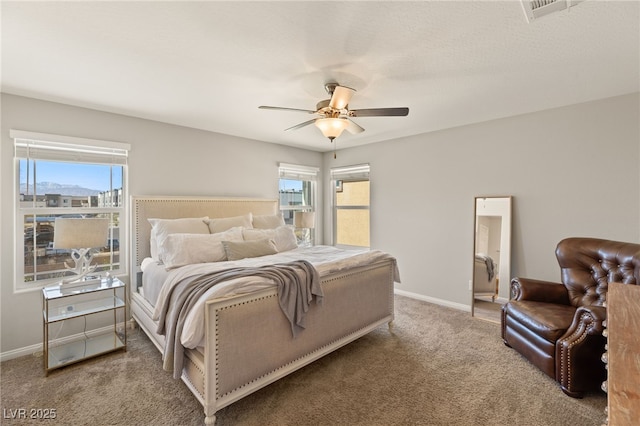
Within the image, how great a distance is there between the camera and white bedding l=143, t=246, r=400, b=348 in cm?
173

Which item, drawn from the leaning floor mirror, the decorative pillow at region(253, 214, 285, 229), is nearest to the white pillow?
the decorative pillow at region(253, 214, 285, 229)

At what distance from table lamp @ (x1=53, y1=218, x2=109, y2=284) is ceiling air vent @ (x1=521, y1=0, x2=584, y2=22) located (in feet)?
11.6

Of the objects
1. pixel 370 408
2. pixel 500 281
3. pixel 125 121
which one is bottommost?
pixel 370 408

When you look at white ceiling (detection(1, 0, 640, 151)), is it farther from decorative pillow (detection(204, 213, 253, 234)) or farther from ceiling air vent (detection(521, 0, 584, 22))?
decorative pillow (detection(204, 213, 253, 234))

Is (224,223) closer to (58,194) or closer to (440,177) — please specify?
(58,194)

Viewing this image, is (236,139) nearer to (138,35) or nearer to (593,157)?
(138,35)

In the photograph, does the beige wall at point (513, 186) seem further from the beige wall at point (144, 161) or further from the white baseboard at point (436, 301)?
the beige wall at point (144, 161)

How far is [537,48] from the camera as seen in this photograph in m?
1.95

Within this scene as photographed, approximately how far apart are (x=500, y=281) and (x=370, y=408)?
95.9 inches

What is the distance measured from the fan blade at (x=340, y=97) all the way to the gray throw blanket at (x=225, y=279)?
134 centimetres

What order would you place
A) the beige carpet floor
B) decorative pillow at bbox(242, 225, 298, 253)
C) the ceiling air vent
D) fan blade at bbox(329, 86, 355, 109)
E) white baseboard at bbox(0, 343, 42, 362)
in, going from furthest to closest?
decorative pillow at bbox(242, 225, 298, 253) → white baseboard at bbox(0, 343, 42, 362) → fan blade at bbox(329, 86, 355, 109) → the beige carpet floor → the ceiling air vent

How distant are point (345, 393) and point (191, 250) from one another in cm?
187

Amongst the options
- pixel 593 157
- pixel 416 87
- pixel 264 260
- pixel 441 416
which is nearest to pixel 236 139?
pixel 264 260

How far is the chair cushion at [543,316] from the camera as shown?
217 centimetres
